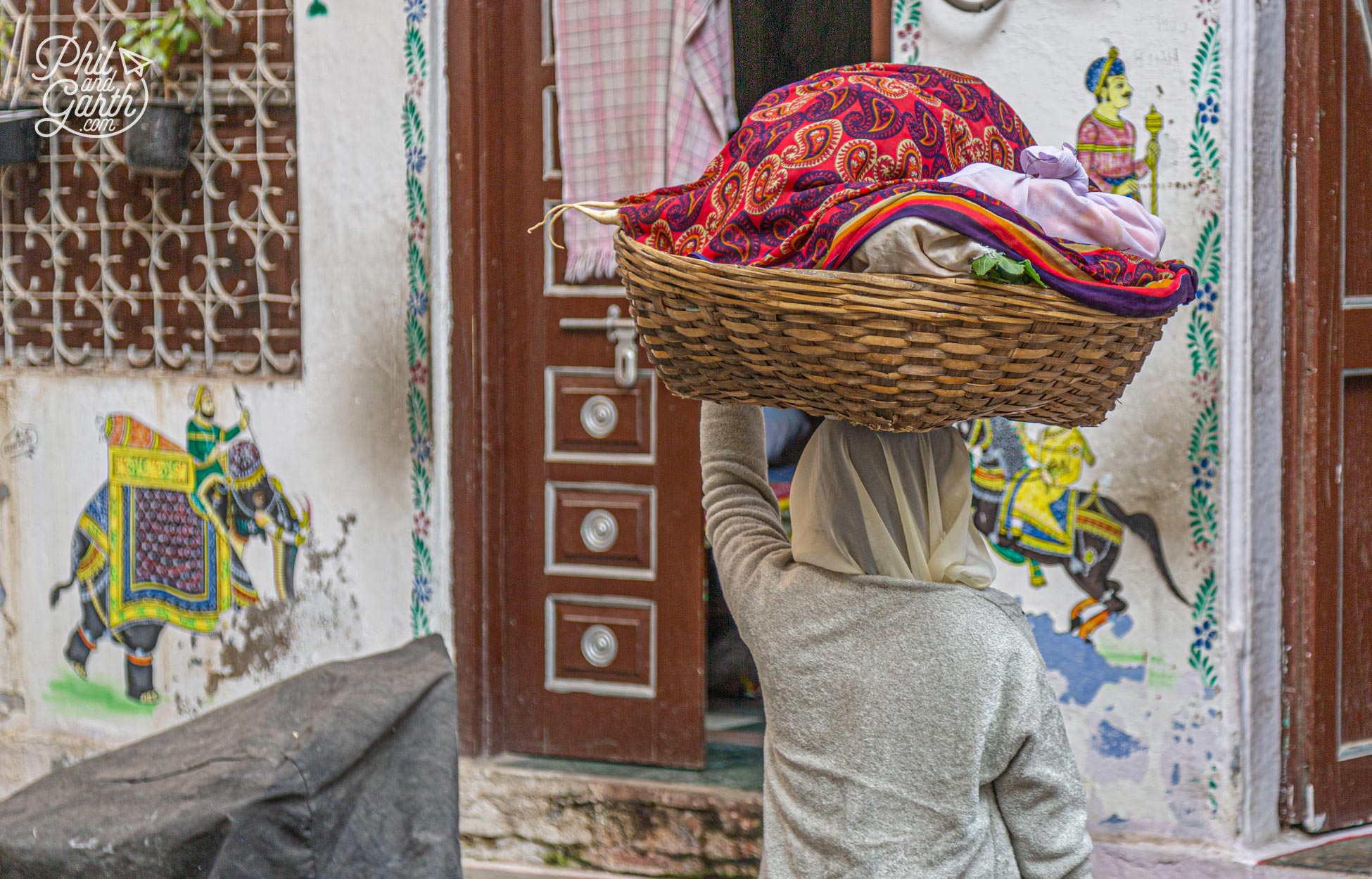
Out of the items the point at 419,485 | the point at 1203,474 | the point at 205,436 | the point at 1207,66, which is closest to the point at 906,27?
the point at 1207,66

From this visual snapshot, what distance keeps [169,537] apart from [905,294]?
11.6ft

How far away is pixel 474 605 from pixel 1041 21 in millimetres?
2385

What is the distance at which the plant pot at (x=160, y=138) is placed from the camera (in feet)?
13.4

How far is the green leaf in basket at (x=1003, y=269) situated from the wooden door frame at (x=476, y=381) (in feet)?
9.00

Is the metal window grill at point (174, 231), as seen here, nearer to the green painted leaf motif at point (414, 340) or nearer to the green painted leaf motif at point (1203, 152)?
the green painted leaf motif at point (414, 340)

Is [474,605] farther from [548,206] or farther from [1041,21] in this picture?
[1041,21]

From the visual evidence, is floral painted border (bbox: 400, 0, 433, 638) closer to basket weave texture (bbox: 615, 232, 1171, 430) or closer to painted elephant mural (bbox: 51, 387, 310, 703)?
painted elephant mural (bbox: 51, 387, 310, 703)

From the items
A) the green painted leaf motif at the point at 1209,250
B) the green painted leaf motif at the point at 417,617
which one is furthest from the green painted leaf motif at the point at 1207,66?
the green painted leaf motif at the point at 417,617

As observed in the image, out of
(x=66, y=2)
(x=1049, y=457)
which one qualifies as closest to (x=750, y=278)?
(x=1049, y=457)

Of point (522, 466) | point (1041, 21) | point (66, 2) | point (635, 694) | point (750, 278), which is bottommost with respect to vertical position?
point (635, 694)

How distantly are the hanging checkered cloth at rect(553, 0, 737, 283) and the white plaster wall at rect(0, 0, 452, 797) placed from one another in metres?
0.46

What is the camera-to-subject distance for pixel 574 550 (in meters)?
3.98

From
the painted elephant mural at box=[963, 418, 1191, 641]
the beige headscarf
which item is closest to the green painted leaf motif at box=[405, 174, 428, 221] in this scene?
the painted elephant mural at box=[963, 418, 1191, 641]

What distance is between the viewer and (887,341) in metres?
1.36
